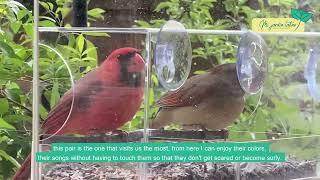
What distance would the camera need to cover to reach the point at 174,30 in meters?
2.17

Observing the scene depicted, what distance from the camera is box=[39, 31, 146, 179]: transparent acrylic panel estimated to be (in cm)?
213

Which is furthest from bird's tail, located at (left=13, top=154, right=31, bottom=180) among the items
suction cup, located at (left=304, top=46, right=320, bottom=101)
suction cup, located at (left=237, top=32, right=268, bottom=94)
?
suction cup, located at (left=304, top=46, right=320, bottom=101)

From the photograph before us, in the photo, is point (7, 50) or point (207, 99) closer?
point (207, 99)

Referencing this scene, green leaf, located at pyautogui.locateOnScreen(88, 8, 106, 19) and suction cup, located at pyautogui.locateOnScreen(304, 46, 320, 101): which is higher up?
green leaf, located at pyautogui.locateOnScreen(88, 8, 106, 19)

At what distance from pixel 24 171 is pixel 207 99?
0.88 metres

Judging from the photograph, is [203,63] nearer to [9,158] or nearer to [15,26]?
[15,26]

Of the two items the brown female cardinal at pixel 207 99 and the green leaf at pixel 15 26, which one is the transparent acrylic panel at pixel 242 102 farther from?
the green leaf at pixel 15 26

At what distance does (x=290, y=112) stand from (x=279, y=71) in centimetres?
19

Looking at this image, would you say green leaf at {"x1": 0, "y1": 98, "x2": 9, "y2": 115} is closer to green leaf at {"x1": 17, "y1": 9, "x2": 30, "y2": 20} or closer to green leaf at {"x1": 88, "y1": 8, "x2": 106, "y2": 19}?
green leaf at {"x1": 17, "y1": 9, "x2": 30, "y2": 20}

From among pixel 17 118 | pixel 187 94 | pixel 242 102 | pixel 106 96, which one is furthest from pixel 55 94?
pixel 242 102

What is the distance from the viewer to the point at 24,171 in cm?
228

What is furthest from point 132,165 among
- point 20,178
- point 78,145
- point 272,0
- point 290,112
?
point 272,0

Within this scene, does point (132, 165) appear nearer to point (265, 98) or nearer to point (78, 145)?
point (78, 145)

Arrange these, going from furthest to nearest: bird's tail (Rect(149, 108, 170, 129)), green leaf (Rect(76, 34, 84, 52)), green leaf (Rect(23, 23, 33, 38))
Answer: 1. green leaf (Rect(23, 23, 33, 38))
2. bird's tail (Rect(149, 108, 170, 129))
3. green leaf (Rect(76, 34, 84, 52))
